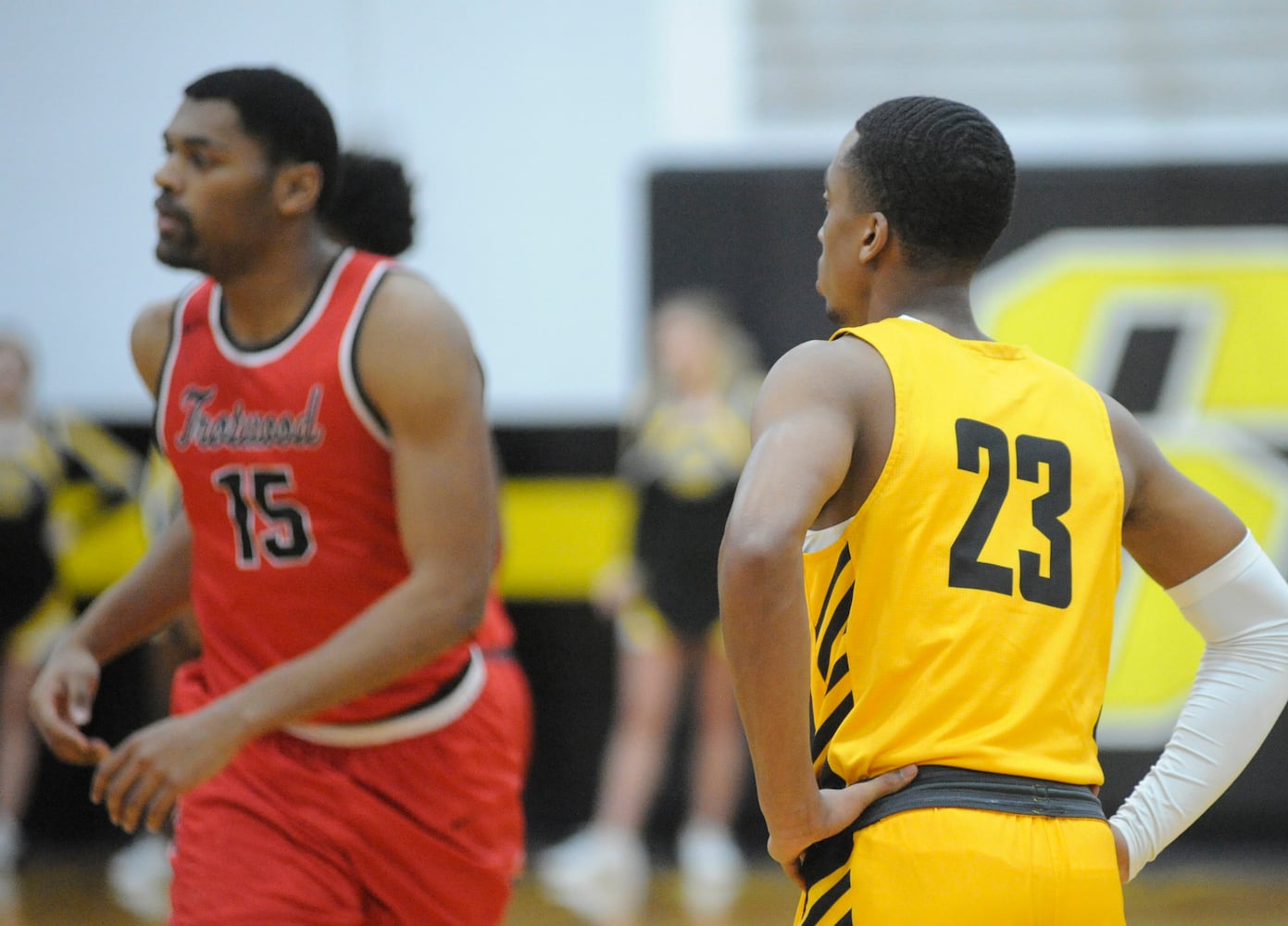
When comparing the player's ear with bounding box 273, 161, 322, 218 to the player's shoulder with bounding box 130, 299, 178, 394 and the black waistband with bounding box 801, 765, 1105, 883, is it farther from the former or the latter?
the black waistband with bounding box 801, 765, 1105, 883

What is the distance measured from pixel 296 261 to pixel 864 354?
1.09 meters

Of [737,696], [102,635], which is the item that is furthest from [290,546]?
[737,696]

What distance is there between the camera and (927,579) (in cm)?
165

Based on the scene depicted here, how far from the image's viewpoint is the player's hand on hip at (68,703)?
2.30 m

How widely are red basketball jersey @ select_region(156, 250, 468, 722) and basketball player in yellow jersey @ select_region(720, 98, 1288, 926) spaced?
2.71 ft

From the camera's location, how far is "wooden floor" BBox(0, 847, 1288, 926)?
5008 millimetres

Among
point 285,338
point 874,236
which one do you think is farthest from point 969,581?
point 285,338

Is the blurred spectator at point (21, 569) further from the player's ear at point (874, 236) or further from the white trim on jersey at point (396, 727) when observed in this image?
the player's ear at point (874, 236)

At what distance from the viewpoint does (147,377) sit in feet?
8.49

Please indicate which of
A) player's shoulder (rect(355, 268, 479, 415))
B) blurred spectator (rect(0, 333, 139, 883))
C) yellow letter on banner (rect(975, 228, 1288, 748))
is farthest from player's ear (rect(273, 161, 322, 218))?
blurred spectator (rect(0, 333, 139, 883))

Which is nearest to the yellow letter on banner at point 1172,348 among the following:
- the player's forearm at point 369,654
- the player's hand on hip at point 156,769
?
the player's forearm at point 369,654

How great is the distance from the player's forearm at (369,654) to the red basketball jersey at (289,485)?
0.12m

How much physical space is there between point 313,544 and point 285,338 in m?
0.33

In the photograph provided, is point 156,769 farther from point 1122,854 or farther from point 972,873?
point 1122,854
